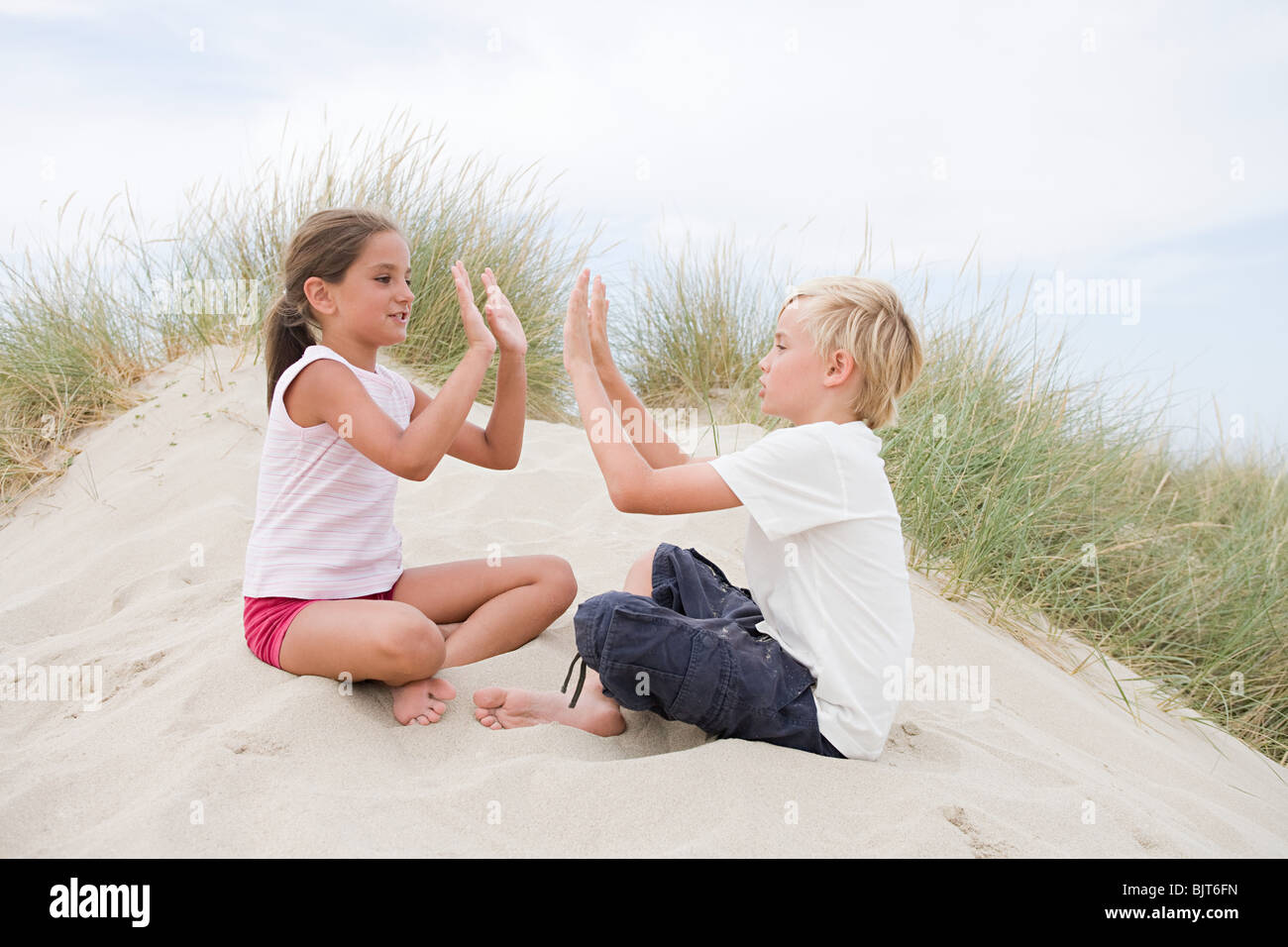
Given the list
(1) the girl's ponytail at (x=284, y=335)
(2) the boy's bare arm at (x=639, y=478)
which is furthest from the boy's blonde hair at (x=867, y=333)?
(1) the girl's ponytail at (x=284, y=335)

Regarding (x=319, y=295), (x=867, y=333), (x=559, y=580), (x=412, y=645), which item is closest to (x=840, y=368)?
(x=867, y=333)

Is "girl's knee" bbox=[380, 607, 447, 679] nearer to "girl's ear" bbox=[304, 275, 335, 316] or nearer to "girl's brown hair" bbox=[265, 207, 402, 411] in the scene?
"girl's brown hair" bbox=[265, 207, 402, 411]

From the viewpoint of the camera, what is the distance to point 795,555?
228 cm

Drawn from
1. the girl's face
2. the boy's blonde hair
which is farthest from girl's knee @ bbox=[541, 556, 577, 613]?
the boy's blonde hair

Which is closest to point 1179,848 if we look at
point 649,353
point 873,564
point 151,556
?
point 873,564

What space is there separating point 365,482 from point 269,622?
0.44m

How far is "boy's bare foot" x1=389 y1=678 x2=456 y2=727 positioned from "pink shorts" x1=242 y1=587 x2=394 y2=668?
32 cm

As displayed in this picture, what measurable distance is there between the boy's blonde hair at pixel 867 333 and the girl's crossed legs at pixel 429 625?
3.52 feet

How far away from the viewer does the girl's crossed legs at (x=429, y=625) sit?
2.39m

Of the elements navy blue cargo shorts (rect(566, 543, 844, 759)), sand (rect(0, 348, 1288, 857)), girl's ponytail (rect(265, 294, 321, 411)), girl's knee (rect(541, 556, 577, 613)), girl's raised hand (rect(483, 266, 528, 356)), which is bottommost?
sand (rect(0, 348, 1288, 857))

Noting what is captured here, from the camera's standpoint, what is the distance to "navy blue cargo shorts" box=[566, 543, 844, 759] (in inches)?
85.7

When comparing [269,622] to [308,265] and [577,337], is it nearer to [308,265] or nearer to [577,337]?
[308,265]
